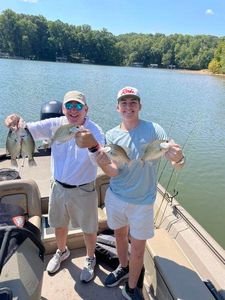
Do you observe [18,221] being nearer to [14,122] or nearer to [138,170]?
[14,122]

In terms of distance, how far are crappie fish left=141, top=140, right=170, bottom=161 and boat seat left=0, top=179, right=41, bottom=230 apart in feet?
5.64

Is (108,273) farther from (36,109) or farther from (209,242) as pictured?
(36,109)

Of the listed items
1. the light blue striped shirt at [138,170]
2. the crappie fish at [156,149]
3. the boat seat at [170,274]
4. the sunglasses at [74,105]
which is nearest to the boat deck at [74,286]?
the boat seat at [170,274]

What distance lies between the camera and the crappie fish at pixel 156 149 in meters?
2.43

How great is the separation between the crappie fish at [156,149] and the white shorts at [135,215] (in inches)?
19.3

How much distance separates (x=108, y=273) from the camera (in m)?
3.47

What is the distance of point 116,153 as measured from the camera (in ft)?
8.33

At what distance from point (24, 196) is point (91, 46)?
4106 inches

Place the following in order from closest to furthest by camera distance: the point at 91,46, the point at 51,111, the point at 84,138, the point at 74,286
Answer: the point at 84,138, the point at 74,286, the point at 51,111, the point at 91,46

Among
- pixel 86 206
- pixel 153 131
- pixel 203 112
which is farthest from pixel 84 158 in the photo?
pixel 203 112

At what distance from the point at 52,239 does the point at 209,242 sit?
1.79m

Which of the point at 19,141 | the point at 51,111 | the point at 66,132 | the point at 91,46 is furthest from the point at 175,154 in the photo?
the point at 91,46

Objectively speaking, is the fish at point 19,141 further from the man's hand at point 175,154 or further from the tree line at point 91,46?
the tree line at point 91,46

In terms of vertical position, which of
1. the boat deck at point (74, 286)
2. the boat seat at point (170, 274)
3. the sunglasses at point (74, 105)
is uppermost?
the sunglasses at point (74, 105)
